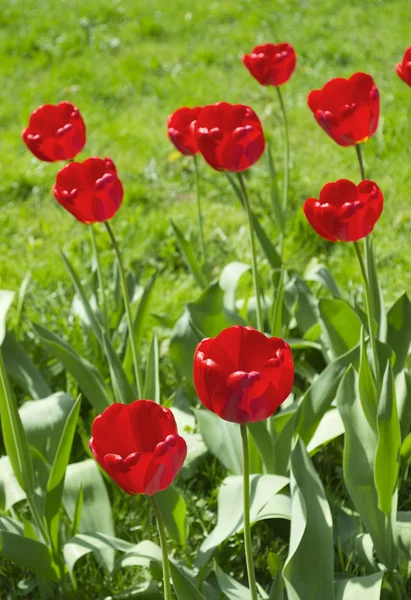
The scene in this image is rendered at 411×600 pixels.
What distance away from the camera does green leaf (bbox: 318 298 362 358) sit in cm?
217

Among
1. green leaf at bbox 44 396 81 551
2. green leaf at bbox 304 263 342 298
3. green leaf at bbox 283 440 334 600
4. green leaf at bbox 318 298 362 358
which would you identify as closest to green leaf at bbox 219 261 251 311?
green leaf at bbox 304 263 342 298

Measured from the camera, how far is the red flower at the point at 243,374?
1.15 m

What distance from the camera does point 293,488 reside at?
164 cm

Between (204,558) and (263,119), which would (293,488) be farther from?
(263,119)

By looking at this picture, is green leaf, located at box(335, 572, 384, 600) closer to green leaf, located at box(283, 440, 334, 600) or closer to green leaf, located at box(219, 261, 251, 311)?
green leaf, located at box(283, 440, 334, 600)

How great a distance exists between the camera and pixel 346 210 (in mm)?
1609

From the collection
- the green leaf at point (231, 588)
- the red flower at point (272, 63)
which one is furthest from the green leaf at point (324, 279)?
the green leaf at point (231, 588)

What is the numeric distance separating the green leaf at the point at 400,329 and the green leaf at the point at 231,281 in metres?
0.51

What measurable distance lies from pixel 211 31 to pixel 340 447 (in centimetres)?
447

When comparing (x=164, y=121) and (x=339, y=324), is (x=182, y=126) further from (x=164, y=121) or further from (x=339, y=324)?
(x=164, y=121)

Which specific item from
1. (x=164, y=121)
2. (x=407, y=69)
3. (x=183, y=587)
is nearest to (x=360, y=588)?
(x=183, y=587)

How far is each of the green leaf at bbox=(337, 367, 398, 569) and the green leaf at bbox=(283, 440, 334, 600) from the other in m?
0.15

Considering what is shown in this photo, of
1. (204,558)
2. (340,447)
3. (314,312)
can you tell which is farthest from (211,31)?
(204,558)

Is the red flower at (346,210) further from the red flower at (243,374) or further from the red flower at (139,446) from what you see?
the red flower at (139,446)
